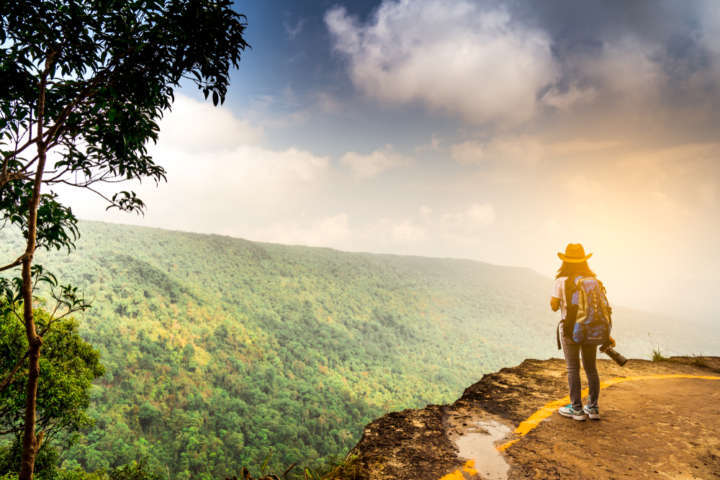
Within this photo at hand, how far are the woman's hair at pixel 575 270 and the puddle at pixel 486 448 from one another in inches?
74.4

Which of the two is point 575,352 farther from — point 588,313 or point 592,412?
point 592,412

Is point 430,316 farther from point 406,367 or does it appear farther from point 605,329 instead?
point 605,329

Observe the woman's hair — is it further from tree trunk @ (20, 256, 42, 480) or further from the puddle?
tree trunk @ (20, 256, 42, 480)

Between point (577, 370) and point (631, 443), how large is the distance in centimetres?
73

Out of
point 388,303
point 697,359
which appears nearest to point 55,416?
point 697,359

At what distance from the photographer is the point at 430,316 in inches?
4904

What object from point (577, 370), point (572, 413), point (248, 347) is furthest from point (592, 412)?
point (248, 347)

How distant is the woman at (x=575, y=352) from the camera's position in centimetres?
327

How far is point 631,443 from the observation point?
278 cm

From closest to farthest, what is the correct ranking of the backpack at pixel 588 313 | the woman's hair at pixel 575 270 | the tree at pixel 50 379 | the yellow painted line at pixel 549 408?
the yellow painted line at pixel 549 408
the backpack at pixel 588 313
the woman's hair at pixel 575 270
the tree at pixel 50 379

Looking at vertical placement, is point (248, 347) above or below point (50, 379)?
below

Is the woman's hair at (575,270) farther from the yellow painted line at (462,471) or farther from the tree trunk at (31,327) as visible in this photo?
the tree trunk at (31,327)

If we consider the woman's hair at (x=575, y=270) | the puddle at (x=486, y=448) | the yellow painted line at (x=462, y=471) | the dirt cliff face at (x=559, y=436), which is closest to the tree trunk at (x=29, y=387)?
the dirt cliff face at (x=559, y=436)

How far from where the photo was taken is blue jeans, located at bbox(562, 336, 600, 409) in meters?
3.26
